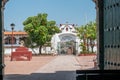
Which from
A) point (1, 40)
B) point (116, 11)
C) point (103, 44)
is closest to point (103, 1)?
point (103, 44)

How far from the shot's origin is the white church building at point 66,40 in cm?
8863

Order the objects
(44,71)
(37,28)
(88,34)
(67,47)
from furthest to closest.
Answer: (67,47) < (88,34) < (37,28) < (44,71)

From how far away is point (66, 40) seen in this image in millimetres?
91500

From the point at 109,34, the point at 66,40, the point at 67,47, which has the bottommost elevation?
the point at 67,47

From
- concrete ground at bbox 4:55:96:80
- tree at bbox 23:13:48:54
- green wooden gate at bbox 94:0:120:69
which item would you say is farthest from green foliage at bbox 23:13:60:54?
green wooden gate at bbox 94:0:120:69

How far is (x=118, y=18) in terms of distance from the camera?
12852 mm

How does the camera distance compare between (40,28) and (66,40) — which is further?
(66,40)

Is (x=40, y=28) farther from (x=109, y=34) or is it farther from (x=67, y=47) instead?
(x=109, y=34)

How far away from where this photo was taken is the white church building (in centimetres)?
8863

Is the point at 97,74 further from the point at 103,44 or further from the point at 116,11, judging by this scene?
the point at 103,44

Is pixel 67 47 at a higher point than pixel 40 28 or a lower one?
lower

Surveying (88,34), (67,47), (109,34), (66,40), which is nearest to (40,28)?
(88,34)

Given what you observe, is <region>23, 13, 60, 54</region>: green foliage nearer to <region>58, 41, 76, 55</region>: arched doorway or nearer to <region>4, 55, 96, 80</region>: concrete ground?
<region>58, 41, 76, 55</region>: arched doorway

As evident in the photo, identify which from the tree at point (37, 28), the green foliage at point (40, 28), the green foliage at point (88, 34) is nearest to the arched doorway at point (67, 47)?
the green foliage at point (88, 34)
